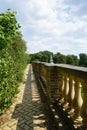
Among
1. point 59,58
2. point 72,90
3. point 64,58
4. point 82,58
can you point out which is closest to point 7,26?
point 72,90

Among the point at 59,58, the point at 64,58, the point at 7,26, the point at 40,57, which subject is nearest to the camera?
the point at 7,26

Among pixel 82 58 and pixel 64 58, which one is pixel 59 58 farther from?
pixel 82 58

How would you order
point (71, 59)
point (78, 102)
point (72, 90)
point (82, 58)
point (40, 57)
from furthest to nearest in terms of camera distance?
1. point (71, 59)
2. point (40, 57)
3. point (82, 58)
4. point (72, 90)
5. point (78, 102)

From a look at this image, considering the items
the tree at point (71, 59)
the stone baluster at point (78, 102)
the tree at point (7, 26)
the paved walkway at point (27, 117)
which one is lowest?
the paved walkway at point (27, 117)

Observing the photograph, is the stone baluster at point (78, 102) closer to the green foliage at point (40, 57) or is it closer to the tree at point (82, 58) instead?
the green foliage at point (40, 57)

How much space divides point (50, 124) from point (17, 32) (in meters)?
2.34

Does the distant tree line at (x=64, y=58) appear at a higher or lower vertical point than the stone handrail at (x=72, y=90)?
higher

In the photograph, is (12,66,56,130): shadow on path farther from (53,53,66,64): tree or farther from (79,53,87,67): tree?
(79,53,87,67): tree

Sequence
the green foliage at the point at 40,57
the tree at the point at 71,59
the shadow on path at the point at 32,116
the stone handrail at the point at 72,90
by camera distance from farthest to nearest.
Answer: the tree at the point at 71,59 < the green foliage at the point at 40,57 < the shadow on path at the point at 32,116 < the stone handrail at the point at 72,90

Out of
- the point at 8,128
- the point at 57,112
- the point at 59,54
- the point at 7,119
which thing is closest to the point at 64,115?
the point at 57,112

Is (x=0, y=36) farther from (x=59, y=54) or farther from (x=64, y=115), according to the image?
(x=59, y=54)

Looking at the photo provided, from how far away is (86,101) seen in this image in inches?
116

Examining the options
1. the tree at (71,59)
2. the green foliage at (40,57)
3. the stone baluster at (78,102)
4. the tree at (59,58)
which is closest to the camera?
the stone baluster at (78,102)

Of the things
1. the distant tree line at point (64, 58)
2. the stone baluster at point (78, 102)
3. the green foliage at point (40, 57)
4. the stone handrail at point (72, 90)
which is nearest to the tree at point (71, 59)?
the distant tree line at point (64, 58)
